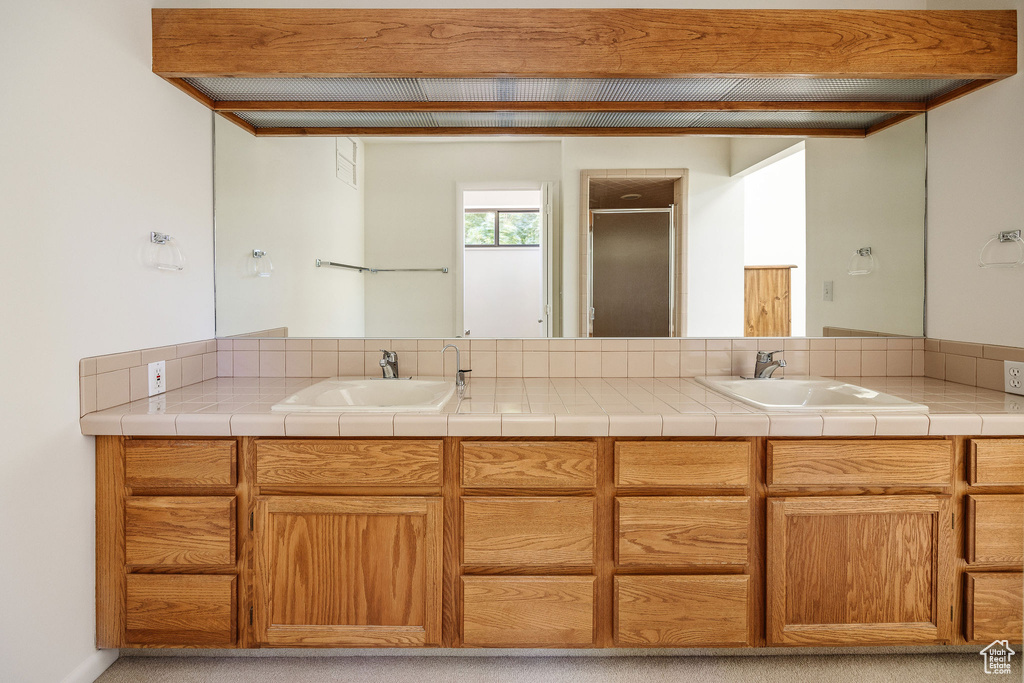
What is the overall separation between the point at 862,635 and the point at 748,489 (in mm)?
555

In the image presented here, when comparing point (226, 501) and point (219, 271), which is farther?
point (219, 271)

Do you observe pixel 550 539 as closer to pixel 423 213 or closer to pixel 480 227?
pixel 480 227

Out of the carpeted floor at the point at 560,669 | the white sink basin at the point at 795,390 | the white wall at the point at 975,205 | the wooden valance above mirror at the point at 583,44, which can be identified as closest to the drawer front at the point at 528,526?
the carpeted floor at the point at 560,669

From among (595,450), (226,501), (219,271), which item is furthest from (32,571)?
(595,450)

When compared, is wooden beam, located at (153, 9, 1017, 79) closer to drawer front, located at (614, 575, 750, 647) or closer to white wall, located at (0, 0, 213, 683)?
white wall, located at (0, 0, 213, 683)

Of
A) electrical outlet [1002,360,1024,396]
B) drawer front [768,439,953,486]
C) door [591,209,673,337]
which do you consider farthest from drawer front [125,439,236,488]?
electrical outlet [1002,360,1024,396]

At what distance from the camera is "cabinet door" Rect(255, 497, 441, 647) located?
157cm

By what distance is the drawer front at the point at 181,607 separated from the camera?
1.57 metres

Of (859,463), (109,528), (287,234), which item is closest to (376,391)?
(287,234)

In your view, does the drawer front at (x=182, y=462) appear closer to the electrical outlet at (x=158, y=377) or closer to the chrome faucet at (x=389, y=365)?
the electrical outlet at (x=158, y=377)

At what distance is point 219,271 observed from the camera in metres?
2.20

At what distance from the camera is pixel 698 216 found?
2.19 meters

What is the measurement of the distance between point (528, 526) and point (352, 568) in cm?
54

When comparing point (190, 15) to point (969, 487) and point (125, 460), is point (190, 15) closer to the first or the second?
point (125, 460)
